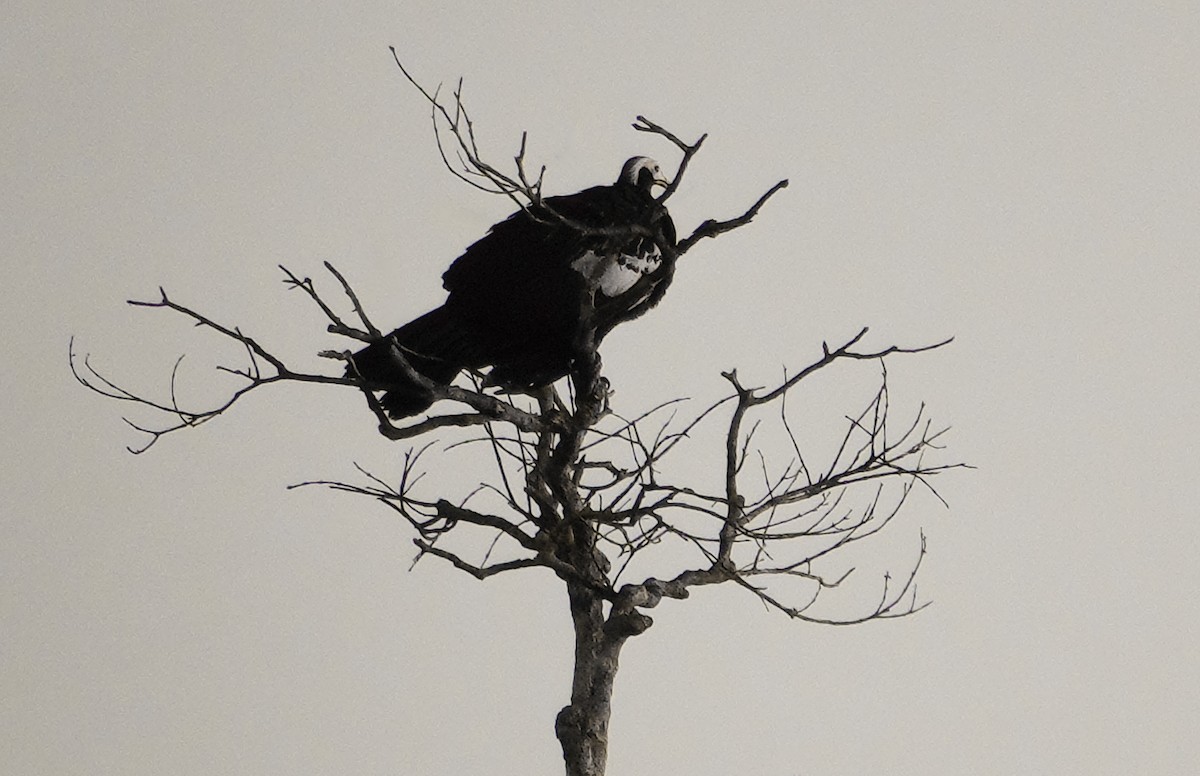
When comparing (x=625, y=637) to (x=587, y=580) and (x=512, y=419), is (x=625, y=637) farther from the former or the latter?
(x=512, y=419)

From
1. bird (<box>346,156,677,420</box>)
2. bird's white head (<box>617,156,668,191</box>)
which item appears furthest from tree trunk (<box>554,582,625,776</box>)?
bird's white head (<box>617,156,668,191</box>)

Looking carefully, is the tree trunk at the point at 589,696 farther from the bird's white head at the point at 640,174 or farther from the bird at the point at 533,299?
the bird's white head at the point at 640,174

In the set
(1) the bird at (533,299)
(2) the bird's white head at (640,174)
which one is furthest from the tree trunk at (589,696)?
(2) the bird's white head at (640,174)

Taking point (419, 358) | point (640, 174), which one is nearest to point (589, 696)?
point (419, 358)

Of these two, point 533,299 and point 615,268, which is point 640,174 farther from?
point 533,299

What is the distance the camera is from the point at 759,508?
6.60 feet

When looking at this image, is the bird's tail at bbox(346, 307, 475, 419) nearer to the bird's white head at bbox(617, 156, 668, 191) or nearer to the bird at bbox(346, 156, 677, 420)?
the bird at bbox(346, 156, 677, 420)

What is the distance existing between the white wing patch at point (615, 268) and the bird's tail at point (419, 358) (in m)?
0.22

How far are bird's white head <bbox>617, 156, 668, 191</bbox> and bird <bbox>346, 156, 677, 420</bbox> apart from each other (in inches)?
5.9

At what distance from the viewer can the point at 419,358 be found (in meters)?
2.01

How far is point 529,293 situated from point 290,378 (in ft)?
1.34

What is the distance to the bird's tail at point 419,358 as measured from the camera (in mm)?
1930

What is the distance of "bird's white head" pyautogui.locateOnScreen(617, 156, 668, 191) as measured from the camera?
2.25m

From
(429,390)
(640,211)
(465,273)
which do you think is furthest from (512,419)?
(640,211)
